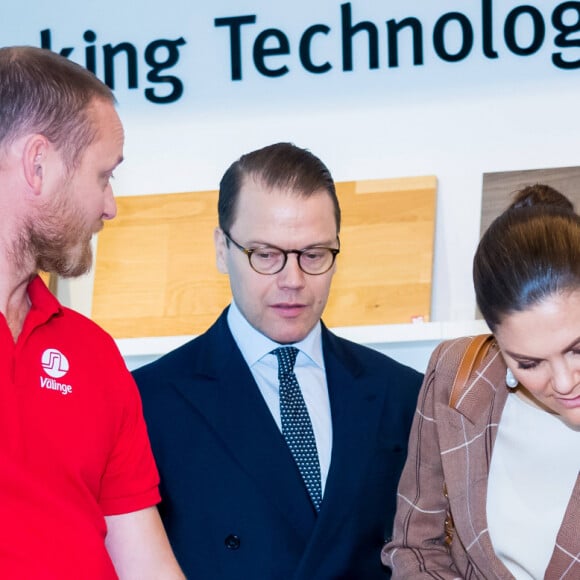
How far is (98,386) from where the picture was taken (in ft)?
7.03

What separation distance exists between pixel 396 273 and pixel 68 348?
4.49 ft

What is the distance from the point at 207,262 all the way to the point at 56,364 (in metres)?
1.37

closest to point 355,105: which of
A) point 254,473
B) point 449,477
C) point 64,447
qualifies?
point 254,473

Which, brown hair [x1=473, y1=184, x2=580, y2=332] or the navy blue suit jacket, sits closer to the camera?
brown hair [x1=473, y1=184, x2=580, y2=332]

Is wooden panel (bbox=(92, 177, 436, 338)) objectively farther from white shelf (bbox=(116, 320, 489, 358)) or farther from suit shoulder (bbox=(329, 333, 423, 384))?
suit shoulder (bbox=(329, 333, 423, 384))

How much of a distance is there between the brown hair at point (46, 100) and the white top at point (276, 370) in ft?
2.39

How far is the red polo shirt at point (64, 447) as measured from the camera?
6.24 ft

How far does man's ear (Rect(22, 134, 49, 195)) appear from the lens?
1.99 metres

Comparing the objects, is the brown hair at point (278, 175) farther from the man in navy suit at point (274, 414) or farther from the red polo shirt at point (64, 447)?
the red polo shirt at point (64, 447)

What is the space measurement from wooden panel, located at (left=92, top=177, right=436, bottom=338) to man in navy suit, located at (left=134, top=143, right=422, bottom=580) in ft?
1.76

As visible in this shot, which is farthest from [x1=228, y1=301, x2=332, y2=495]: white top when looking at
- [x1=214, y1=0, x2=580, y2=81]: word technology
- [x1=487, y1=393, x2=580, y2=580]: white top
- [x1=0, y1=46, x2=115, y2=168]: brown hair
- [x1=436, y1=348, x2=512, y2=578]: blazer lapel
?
[x1=214, y1=0, x2=580, y2=81]: word technology

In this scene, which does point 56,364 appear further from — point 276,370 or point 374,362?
point 374,362

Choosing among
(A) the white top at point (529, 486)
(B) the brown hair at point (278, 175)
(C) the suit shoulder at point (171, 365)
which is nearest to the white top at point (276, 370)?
(C) the suit shoulder at point (171, 365)

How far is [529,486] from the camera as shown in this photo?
224 centimetres
